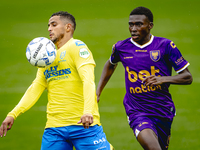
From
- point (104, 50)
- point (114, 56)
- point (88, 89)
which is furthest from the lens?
point (104, 50)

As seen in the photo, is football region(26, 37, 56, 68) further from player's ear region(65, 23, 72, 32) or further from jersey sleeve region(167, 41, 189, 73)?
jersey sleeve region(167, 41, 189, 73)

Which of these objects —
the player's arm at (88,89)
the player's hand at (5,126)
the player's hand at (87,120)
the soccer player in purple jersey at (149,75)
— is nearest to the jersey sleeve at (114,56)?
the soccer player in purple jersey at (149,75)

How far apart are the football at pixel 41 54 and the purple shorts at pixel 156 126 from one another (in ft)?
3.98

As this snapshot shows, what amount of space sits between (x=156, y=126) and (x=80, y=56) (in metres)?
1.24

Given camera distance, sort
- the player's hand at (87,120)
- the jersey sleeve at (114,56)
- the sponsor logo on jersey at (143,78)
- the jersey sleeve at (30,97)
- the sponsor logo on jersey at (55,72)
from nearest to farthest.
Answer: the player's hand at (87,120) → the sponsor logo on jersey at (55,72) → the jersey sleeve at (30,97) → the sponsor logo on jersey at (143,78) → the jersey sleeve at (114,56)

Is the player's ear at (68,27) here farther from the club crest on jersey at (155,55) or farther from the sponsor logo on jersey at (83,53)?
the club crest on jersey at (155,55)

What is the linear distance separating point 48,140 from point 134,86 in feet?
3.86

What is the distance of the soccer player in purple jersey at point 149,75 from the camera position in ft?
10.8

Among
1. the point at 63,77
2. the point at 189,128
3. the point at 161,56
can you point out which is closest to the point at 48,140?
the point at 63,77

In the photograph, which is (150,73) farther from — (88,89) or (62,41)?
(62,41)

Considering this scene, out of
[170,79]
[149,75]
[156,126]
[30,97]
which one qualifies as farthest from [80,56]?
[156,126]

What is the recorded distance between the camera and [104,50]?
18.4 feet

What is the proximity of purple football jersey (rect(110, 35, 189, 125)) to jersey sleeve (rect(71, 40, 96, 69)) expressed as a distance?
710 millimetres

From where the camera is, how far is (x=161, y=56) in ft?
11.1
